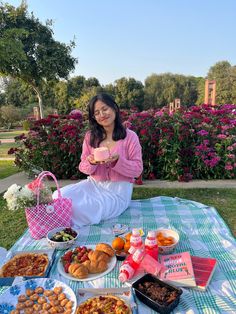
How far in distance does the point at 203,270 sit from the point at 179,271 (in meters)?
0.22

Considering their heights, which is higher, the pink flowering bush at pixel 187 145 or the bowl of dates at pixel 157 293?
the pink flowering bush at pixel 187 145

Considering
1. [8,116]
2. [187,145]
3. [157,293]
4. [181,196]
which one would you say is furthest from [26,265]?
Answer: [8,116]

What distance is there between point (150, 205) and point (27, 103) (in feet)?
108

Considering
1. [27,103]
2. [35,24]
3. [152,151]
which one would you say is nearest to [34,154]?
[152,151]

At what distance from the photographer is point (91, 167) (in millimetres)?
3018

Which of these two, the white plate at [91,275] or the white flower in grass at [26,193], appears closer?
the white plate at [91,275]

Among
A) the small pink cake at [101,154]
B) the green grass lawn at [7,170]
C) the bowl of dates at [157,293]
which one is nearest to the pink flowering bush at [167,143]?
the green grass lawn at [7,170]

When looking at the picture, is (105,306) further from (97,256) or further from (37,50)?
(37,50)

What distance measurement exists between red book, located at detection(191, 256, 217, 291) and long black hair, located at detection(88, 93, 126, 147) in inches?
60.7

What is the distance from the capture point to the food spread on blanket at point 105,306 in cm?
146

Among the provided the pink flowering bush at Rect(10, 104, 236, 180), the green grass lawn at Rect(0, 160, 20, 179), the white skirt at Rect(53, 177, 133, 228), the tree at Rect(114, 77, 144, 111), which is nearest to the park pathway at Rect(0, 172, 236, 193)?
the pink flowering bush at Rect(10, 104, 236, 180)

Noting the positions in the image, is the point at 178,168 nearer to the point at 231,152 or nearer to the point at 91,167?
the point at 231,152

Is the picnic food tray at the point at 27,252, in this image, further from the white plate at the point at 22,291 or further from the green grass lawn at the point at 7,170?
the green grass lawn at the point at 7,170

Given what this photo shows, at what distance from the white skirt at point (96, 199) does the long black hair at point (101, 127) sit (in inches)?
18.6
